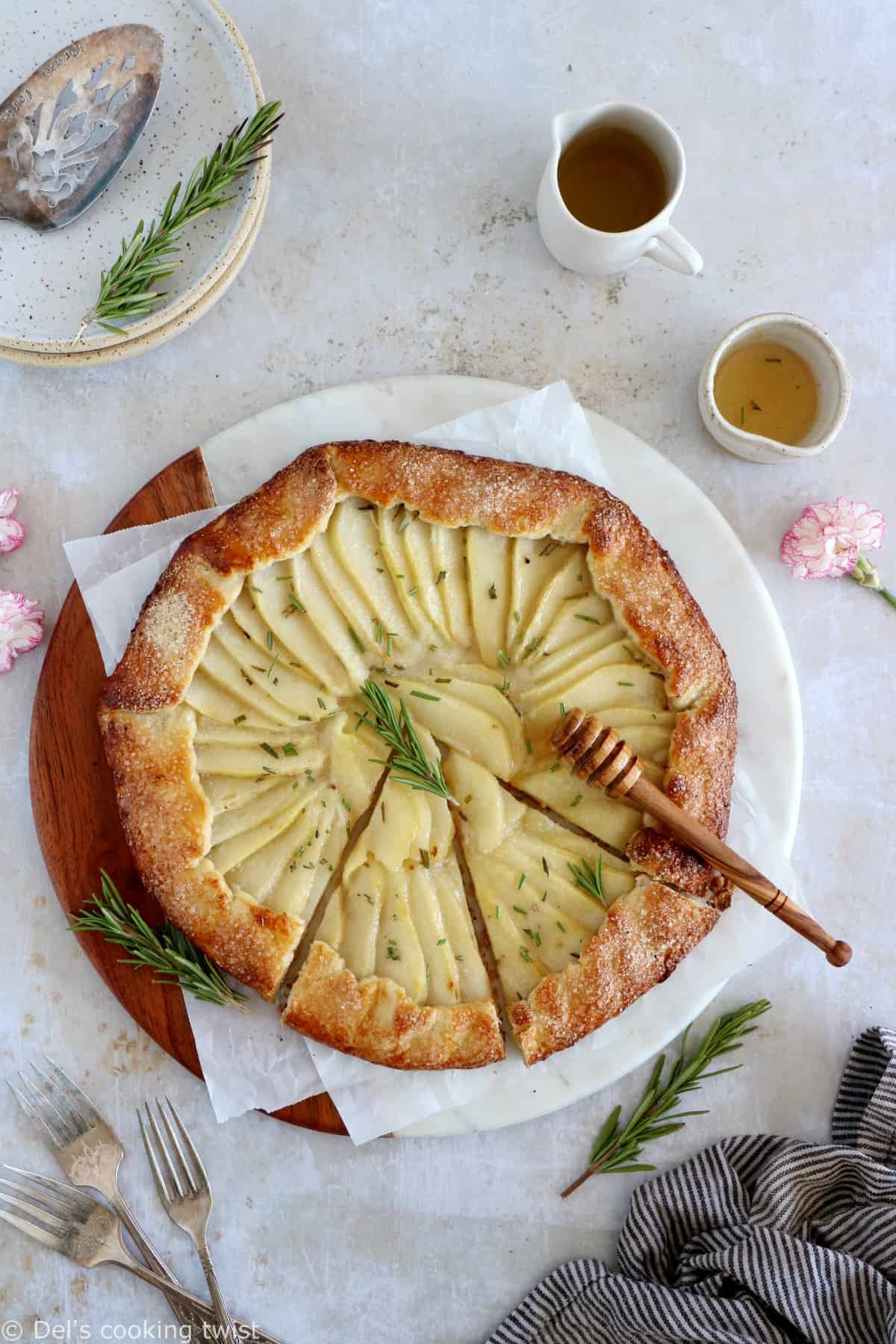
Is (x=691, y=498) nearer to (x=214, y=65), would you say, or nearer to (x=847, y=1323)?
(x=214, y=65)

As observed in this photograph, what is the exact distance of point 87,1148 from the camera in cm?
336

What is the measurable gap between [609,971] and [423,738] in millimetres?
850

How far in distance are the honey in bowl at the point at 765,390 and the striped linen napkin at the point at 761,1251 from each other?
1980 millimetres

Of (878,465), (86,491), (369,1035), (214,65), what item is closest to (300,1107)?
(369,1035)

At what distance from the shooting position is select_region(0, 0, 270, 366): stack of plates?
10.8ft

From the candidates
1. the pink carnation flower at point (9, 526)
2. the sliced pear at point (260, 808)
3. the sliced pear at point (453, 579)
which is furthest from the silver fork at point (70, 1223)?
the sliced pear at point (453, 579)

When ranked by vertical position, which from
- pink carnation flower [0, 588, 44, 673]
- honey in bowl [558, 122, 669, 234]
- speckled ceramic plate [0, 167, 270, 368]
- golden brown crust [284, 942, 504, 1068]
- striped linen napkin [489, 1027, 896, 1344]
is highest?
honey in bowl [558, 122, 669, 234]

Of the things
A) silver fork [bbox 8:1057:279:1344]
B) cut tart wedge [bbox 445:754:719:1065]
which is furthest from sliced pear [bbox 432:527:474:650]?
silver fork [bbox 8:1057:279:1344]

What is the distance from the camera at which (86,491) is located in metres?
3.49

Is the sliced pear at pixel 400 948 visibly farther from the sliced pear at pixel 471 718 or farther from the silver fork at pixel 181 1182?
the silver fork at pixel 181 1182

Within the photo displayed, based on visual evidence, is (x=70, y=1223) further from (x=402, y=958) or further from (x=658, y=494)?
(x=658, y=494)

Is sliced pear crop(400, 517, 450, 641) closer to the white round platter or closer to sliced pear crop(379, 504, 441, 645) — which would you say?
sliced pear crop(379, 504, 441, 645)

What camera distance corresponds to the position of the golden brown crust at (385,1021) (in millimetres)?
2969

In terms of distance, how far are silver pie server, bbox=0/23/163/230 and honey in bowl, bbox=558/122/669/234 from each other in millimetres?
1335
